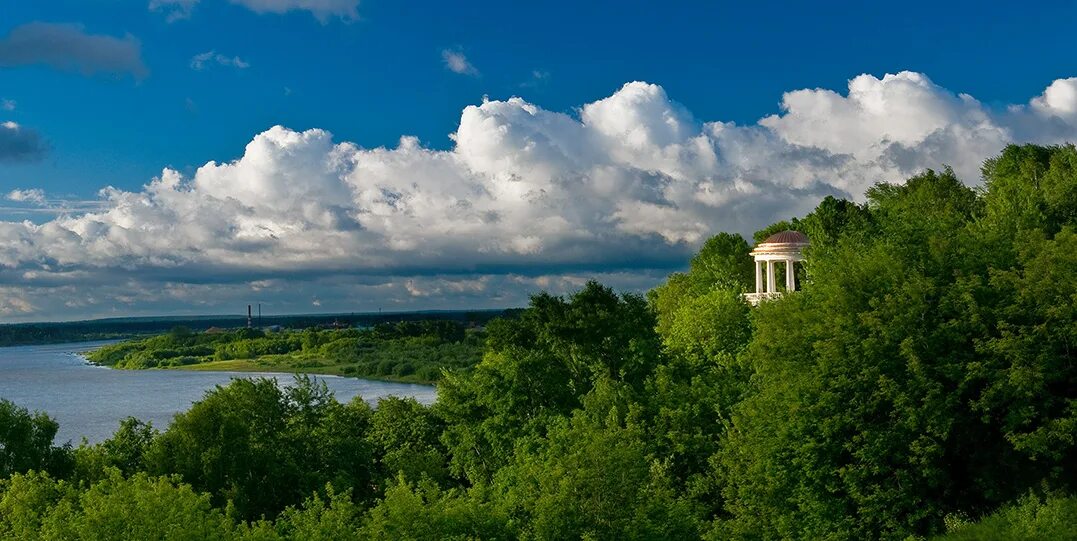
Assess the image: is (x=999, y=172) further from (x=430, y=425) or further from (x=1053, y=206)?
(x=430, y=425)

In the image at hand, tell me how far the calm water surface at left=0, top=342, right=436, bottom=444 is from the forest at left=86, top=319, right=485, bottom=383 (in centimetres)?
586

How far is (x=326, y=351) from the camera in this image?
512 feet

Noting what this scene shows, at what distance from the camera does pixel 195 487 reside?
37.8 m

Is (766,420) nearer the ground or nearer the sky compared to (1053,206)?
nearer the ground

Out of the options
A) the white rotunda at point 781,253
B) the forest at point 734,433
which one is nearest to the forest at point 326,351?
the white rotunda at point 781,253

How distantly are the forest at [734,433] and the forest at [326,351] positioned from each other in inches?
2716

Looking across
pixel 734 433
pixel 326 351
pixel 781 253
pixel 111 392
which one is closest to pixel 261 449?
pixel 734 433

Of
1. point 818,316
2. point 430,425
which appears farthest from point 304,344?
point 818,316

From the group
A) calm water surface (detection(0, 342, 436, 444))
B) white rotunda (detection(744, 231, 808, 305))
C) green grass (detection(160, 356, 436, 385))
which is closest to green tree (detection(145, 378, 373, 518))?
calm water surface (detection(0, 342, 436, 444))

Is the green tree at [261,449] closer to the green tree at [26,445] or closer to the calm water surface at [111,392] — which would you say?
the green tree at [26,445]

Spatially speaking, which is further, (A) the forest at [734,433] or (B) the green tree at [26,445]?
(B) the green tree at [26,445]

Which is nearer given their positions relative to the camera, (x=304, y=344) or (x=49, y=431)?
(x=49, y=431)

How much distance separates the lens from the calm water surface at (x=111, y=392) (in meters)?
76.1

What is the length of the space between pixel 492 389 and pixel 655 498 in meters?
14.3
